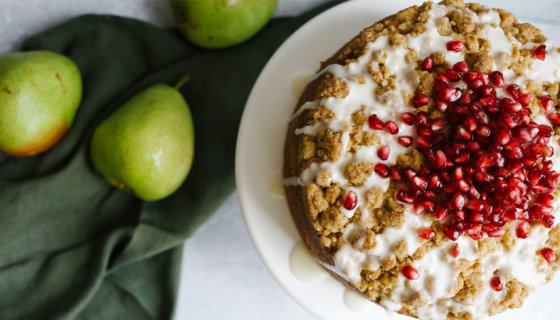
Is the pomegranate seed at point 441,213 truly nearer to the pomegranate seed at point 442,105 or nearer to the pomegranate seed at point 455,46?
the pomegranate seed at point 442,105

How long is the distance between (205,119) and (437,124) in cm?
127

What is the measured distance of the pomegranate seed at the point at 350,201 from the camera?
1678 mm

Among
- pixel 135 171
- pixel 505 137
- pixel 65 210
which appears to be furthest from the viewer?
pixel 65 210

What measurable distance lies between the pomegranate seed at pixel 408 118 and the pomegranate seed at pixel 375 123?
78 millimetres

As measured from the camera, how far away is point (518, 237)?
1729mm

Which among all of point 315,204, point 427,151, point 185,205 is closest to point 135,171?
point 185,205

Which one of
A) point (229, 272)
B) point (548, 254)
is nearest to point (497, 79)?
point (548, 254)

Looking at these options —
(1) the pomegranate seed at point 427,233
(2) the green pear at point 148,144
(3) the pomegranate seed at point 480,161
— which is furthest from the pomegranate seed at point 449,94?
(2) the green pear at point 148,144

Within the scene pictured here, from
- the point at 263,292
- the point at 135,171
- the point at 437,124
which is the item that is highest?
the point at 437,124

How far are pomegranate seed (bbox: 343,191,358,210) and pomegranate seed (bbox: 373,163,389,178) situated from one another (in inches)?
A: 4.4

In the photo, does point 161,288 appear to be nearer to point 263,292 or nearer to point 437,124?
point 263,292

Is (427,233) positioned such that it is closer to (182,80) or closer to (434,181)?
(434,181)

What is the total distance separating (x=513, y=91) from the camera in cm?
171

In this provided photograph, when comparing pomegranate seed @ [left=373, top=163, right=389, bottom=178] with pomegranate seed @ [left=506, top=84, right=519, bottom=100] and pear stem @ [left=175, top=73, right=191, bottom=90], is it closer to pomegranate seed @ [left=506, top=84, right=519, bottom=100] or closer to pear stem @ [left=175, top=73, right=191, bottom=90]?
pomegranate seed @ [left=506, top=84, right=519, bottom=100]
